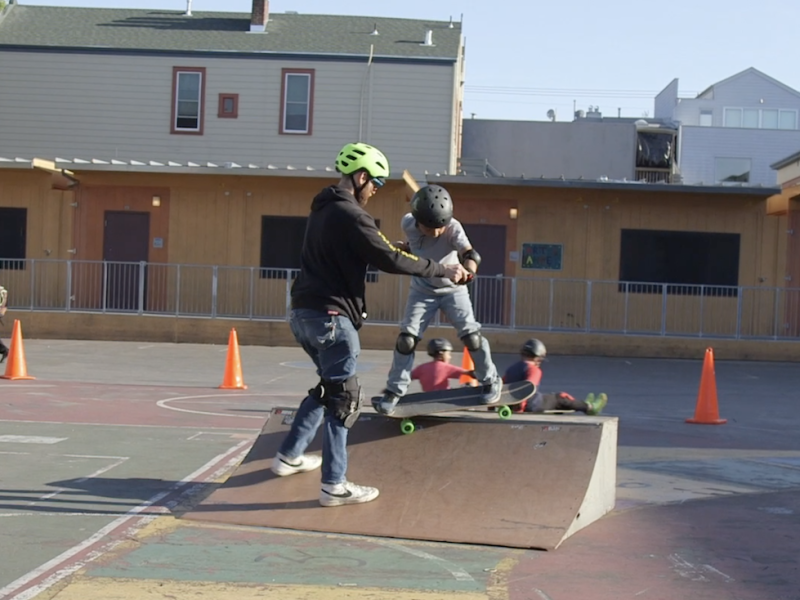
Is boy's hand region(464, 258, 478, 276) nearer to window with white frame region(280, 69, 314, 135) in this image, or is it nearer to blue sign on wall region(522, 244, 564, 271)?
blue sign on wall region(522, 244, 564, 271)

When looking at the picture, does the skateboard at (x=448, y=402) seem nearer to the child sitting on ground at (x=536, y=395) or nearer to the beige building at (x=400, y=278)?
the child sitting on ground at (x=536, y=395)

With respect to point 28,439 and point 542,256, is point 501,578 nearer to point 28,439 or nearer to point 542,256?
point 28,439

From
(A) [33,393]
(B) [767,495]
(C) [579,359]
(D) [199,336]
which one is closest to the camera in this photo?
(B) [767,495]

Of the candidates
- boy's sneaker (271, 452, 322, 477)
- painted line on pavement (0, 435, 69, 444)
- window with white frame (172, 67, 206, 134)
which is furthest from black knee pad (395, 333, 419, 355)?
window with white frame (172, 67, 206, 134)

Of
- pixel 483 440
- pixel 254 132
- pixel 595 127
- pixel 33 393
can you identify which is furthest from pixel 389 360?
pixel 595 127

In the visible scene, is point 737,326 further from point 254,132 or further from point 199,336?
point 254,132

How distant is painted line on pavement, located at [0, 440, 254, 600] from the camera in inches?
221

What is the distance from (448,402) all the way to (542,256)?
21073mm

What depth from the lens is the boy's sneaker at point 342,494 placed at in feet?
23.3

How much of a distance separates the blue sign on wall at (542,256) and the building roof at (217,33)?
805 centimetres

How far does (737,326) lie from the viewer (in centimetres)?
2612

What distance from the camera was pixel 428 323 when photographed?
796 centimetres

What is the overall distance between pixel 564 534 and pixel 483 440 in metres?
1.00

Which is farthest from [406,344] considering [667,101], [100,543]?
[667,101]
